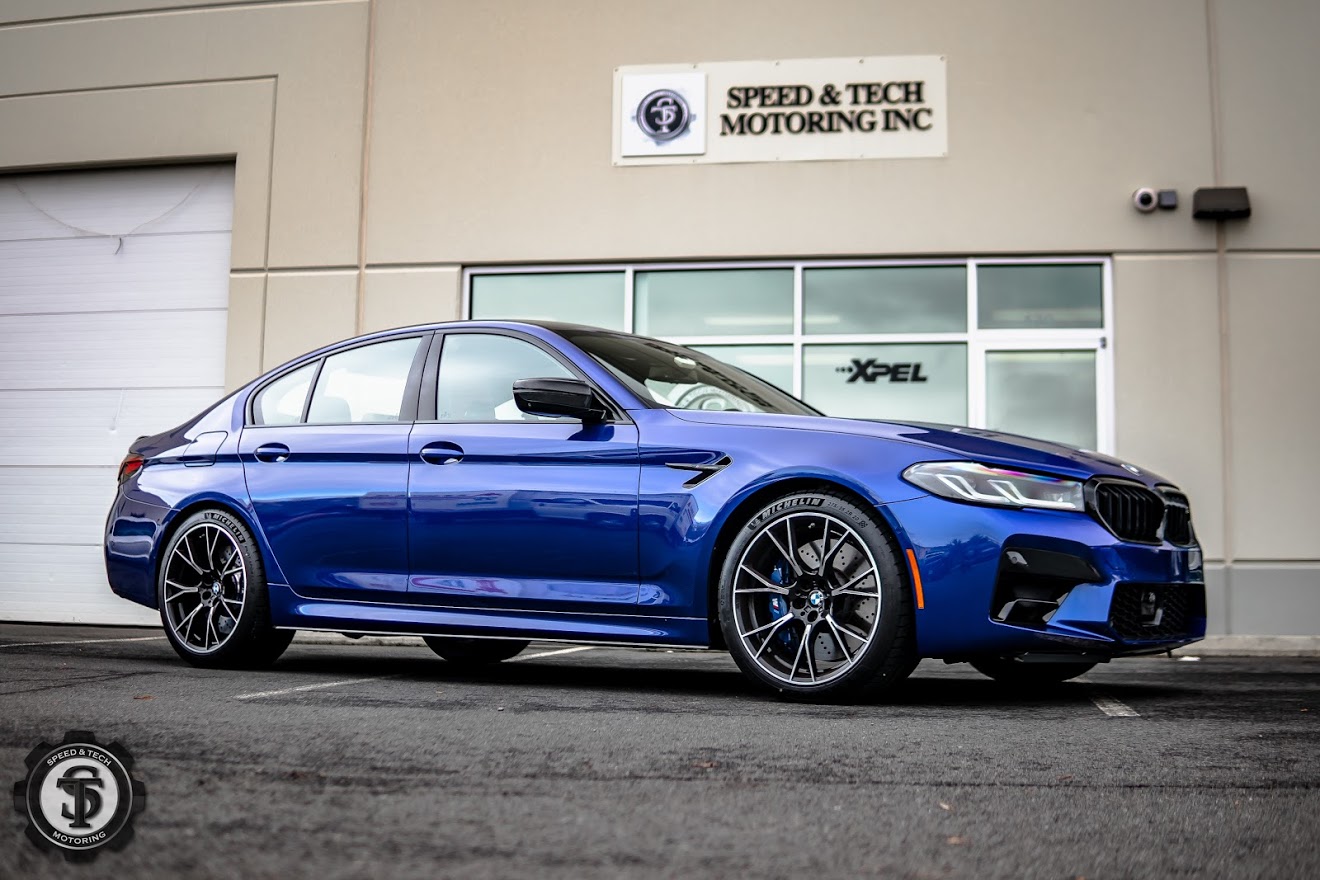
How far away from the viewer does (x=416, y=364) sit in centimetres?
600

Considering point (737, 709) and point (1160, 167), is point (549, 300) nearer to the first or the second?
point (1160, 167)

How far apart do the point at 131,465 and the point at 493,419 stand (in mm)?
2225

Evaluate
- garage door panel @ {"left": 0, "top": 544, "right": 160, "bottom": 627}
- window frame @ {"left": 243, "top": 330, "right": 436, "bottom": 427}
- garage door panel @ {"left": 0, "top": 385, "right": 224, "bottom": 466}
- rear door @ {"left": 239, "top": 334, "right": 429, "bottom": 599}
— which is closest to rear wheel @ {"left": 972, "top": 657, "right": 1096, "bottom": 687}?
rear door @ {"left": 239, "top": 334, "right": 429, "bottom": 599}

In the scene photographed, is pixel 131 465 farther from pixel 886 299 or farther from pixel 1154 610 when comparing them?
pixel 886 299

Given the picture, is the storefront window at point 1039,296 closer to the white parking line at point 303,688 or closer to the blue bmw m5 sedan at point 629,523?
the blue bmw m5 sedan at point 629,523

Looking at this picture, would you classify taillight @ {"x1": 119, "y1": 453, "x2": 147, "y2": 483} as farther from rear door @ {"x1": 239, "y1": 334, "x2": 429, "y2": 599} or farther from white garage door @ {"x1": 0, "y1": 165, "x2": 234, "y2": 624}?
white garage door @ {"x1": 0, "y1": 165, "x2": 234, "y2": 624}

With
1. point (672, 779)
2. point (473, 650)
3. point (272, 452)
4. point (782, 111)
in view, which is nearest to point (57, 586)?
point (473, 650)

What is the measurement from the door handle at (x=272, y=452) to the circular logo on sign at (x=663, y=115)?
628 centimetres

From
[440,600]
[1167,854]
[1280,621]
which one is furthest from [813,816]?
[1280,621]

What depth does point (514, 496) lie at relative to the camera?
17.6 ft

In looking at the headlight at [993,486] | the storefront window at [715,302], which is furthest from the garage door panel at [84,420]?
the headlight at [993,486]

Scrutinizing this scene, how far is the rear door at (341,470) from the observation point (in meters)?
5.71

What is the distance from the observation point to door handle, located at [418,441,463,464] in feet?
18.3

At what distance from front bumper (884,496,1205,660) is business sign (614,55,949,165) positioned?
7144 mm
